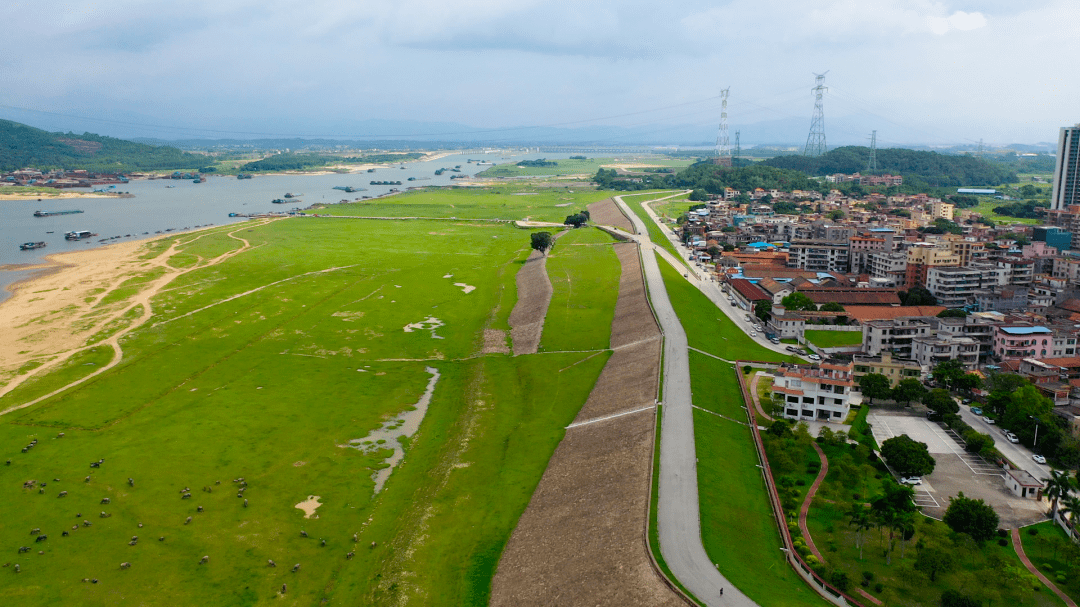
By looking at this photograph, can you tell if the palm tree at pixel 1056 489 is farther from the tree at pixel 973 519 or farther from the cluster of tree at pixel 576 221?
the cluster of tree at pixel 576 221

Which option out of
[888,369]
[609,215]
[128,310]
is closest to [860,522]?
[888,369]

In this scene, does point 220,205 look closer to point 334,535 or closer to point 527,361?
point 527,361

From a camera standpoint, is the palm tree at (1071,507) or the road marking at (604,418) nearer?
the palm tree at (1071,507)

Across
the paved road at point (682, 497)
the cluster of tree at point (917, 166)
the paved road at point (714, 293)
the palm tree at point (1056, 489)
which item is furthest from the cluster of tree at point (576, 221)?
the cluster of tree at point (917, 166)

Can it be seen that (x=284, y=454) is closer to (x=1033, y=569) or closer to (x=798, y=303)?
(x=1033, y=569)

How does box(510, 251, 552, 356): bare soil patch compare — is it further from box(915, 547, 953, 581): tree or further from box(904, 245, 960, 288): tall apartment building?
box(904, 245, 960, 288): tall apartment building

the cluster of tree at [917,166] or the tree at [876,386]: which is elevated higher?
the cluster of tree at [917,166]
